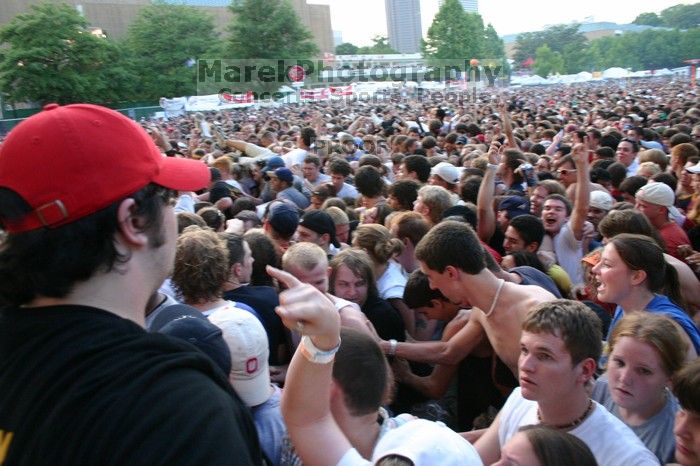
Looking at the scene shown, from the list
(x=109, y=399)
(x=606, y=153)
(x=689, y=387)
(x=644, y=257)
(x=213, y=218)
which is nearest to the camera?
(x=109, y=399)

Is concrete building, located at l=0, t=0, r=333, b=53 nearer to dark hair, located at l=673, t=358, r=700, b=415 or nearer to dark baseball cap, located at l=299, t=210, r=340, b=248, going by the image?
dark baseball cap, located at l=299, t=210, r=340, b=248

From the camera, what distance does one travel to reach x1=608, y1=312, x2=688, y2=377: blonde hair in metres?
2.57

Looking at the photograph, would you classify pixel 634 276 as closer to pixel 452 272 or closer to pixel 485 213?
pixel 452 272

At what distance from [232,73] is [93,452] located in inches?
2060

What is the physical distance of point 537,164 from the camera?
8.95 meters

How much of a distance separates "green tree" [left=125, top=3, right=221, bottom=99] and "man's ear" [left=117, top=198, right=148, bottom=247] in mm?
58400

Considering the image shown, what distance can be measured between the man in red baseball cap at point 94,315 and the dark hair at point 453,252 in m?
2.10

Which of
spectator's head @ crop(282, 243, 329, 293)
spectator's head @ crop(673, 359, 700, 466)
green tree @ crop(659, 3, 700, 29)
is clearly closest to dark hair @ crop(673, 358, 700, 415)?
spectator's head @ crop(673, 359, 700, 466)

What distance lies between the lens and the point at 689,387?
2221 mm

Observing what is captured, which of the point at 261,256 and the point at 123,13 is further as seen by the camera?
the point at 123,13

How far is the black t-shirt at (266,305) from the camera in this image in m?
3.54

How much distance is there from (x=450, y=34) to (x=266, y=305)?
241 feet

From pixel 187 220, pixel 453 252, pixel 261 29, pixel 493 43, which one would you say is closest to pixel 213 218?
pixel 187 220

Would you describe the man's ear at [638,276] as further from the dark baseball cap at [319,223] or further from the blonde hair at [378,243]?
the dark baseball cap at [319,223]
